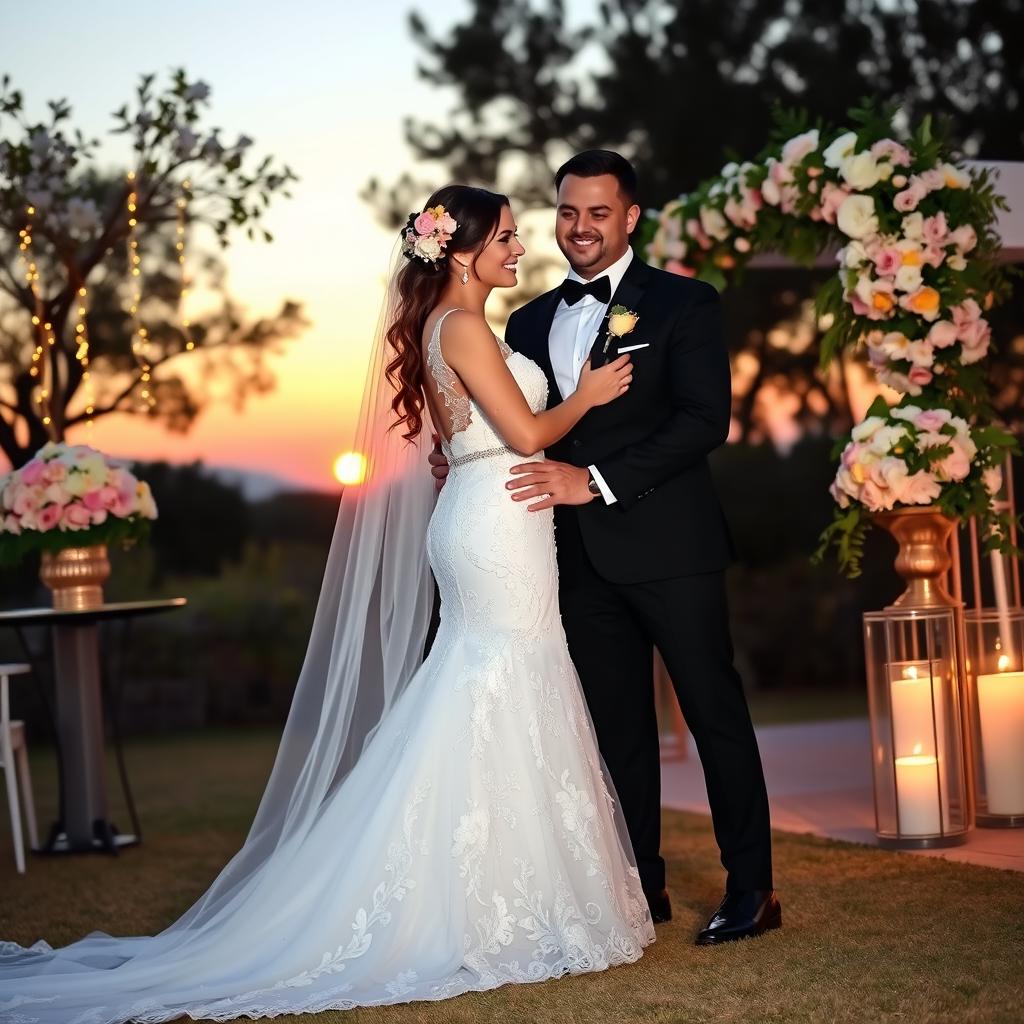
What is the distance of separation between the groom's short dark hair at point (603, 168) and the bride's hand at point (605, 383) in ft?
1.62

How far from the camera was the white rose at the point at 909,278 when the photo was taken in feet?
16.3

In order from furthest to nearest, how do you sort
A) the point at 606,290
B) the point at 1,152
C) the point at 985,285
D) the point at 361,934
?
the point at 1,152, the point at 985,285, the point at 606,290, the point at 361,934

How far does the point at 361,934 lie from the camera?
3.55 metres

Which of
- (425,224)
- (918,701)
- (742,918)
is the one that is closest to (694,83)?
(918,701)

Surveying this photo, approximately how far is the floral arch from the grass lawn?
106 cm

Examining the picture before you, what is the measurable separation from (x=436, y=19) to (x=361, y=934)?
9.57 m

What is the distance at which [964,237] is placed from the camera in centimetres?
498

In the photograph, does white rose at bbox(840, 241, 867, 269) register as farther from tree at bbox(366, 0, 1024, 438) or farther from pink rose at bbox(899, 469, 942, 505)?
tree at bbox(366, 0, 1024, 438)

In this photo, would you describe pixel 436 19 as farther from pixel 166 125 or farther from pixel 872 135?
pixel 872 135

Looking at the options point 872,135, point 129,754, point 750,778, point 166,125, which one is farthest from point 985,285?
point 129,754

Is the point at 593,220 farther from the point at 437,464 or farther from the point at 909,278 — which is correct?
the point at 909,278

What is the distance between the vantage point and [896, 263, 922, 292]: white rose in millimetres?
4973

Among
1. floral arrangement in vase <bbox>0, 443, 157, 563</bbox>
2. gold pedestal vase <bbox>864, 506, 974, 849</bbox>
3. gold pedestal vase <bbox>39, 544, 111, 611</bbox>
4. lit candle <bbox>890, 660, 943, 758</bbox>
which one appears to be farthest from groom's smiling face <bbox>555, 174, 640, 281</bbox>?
gold pedestal vase <bbox>39, 544, 111, 611</bbox>

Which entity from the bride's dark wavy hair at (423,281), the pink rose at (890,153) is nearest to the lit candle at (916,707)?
the pink rose at (890,153)
